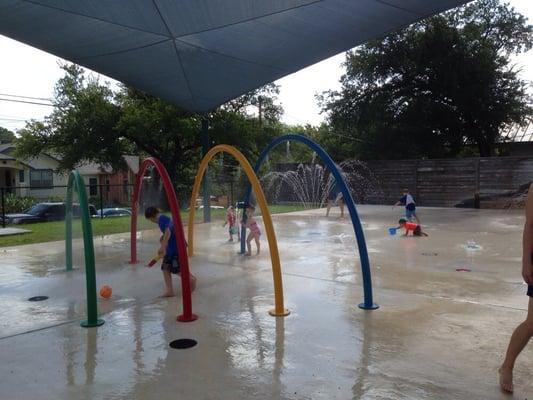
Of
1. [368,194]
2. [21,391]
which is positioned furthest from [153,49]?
[368,194]

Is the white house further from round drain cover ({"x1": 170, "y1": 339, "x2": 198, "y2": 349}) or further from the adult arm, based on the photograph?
the adult arm

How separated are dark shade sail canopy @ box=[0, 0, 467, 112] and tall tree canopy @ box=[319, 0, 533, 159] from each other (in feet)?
57.3

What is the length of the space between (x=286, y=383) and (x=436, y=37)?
24271 mm

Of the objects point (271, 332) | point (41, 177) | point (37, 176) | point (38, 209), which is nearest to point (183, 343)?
point (271, 332)

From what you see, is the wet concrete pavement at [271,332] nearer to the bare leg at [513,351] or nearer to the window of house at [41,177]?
the bare leg at [513,351]

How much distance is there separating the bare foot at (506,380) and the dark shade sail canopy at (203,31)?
4505 mm

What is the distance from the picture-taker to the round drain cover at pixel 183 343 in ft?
13.4

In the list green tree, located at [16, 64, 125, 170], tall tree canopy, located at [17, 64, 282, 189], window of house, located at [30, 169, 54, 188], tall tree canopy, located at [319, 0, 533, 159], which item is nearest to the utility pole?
tall tree canopy, located at [17, 64, 282, 189]

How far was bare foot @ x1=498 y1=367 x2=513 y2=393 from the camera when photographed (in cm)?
314

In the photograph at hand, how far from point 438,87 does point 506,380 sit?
23652 mm

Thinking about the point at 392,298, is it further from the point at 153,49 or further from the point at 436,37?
the point at 436,37

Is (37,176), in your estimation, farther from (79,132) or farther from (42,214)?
(42,214)

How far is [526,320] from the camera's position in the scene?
3.07 m

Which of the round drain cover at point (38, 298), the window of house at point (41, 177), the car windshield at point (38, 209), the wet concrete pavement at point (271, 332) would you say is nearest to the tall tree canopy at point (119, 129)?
the car windshield at point (38, 209)
